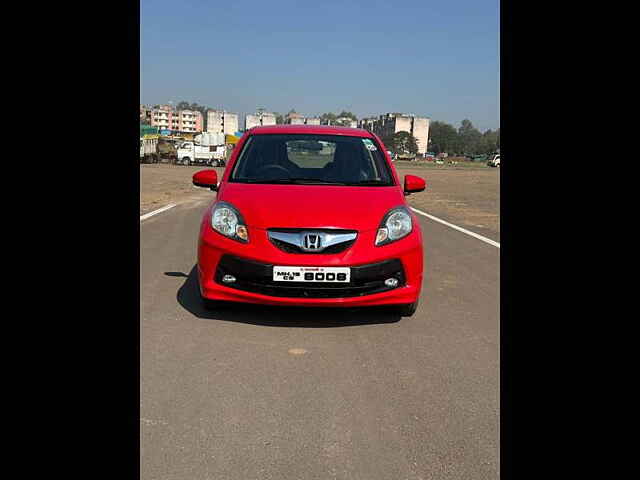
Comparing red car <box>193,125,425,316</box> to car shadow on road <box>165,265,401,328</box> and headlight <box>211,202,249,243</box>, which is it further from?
car shadow on road <box>165,265,401,328</box>

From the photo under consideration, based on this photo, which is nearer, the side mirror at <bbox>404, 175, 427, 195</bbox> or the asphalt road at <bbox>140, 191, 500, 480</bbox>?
the asphalt road at <bbox>140, 191, 500, 480</bbox>

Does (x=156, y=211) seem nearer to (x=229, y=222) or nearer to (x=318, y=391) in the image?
(x=229, y=222)

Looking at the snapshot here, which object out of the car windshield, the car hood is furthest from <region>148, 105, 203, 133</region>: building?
the car hood

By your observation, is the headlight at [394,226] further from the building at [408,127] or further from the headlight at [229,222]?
the building at [408,127]

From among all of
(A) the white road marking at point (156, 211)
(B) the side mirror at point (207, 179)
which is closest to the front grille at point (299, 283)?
(B) the side mirror at point (207, 179)

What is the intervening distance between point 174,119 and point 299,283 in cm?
18497

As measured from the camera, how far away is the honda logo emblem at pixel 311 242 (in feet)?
13.5

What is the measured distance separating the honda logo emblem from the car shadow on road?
2.14ft

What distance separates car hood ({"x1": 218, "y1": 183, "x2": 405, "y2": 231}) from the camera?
13.8 ft
